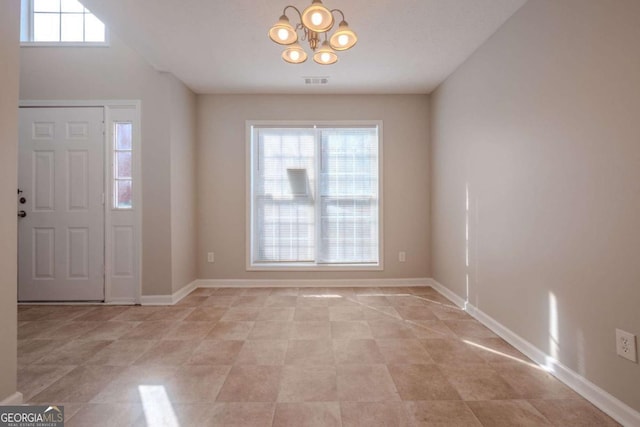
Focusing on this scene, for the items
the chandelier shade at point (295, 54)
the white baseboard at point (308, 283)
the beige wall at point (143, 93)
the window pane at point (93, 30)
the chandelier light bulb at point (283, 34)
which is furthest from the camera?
the white baseboard at point (308, 283)

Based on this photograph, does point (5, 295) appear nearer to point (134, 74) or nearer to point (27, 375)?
point (27, 375)

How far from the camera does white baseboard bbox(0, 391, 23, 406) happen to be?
1523 mm

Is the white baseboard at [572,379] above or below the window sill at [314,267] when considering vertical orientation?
below

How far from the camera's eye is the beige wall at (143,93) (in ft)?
11.2

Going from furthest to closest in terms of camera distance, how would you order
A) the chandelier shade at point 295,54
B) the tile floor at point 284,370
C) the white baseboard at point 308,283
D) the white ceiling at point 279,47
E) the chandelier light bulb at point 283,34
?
1. the white baseboard at point 308,283
2. the white ceiling at point 279,47
3. the chandelier shade at point 295,54
4. the chandelier light bulb at point 283,34
5. the tile floor at point 284,370

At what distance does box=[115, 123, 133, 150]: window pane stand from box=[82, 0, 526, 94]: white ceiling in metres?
0.83

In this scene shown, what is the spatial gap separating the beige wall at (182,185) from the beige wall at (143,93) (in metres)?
0.06

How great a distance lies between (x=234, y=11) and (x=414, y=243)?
10.9 feet

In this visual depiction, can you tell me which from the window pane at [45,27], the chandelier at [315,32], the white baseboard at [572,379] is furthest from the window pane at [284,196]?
the window pane at [45,27]

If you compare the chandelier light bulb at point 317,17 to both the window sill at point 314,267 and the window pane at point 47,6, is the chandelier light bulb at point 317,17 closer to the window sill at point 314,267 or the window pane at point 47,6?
the window sill at point 314,267

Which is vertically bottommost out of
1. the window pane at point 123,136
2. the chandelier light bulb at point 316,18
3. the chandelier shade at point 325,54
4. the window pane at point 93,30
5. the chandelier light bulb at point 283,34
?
the window pane at point 123,136

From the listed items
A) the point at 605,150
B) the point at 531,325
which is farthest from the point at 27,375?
the point at 605,150

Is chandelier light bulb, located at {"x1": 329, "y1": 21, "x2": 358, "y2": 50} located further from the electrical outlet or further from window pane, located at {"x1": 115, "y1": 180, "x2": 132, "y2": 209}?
window pane, located at {"x1": 115, "y1": 180, "x2": 132, "y2": 209}

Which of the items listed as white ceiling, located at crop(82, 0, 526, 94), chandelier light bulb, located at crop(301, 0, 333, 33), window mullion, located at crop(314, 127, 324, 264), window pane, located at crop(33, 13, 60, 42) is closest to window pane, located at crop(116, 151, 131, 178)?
white ceiling, located at crop(82, 0, 526, 94)
